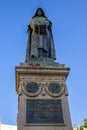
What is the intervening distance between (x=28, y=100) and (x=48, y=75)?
57.6 inches

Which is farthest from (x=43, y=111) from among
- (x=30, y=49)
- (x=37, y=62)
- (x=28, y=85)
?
(x=30, y=49)

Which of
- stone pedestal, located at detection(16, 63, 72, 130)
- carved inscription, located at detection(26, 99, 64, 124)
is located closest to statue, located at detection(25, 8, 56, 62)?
stone pedestal, located at detection(16, 63, 72, 130)

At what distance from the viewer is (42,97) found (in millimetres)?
12164

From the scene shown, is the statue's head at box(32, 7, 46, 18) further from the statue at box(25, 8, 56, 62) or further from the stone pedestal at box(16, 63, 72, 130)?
the stone pedestal at box(16, 63, 72, 130)

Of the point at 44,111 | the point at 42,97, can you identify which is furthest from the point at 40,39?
the point at 44,111

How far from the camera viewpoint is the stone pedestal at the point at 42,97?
37.3 ft

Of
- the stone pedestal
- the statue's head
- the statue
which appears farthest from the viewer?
the statue's head

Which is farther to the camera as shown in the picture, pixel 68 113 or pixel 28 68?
pixel 28 68

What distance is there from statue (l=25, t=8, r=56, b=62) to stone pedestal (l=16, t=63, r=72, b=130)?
1098 mm

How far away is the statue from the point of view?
1398cm

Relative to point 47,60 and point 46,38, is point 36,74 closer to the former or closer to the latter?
point 47,60

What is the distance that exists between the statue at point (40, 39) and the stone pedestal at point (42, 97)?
1.10 meters

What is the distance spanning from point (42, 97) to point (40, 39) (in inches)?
132

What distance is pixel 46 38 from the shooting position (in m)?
14.6
